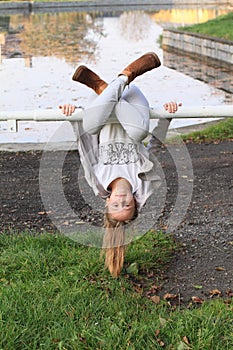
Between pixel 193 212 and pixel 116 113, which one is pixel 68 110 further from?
pixel 193 212

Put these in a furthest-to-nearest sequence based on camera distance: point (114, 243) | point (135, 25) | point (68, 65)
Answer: point (135, 25) < point (68, 65) < point (114, 243)

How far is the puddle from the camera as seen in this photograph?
39.9ft

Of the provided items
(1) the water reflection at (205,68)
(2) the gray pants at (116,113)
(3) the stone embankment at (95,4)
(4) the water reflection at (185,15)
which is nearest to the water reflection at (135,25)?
(4) the water reflection at (185,15)

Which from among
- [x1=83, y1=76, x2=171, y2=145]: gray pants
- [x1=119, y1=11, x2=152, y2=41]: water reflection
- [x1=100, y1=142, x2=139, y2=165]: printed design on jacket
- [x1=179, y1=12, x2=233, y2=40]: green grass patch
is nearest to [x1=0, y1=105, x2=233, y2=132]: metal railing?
[x1=83, y1=76, x2=171, y2=145]: gray pants

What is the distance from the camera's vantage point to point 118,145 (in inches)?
162

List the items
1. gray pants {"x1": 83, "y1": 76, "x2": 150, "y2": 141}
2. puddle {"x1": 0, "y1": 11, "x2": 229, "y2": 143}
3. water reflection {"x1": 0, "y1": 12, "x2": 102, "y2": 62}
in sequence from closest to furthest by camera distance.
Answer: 1. gray pants {"x1": 83, "y1": 76, "x2": 150, "y2": 141}
2. puddle {"x1": 0, "y1": 11, "x2": 229, "y2": 143}
3. water reflection {"x1": 0, "y1": 12, "x2": 102, "y2": 62}

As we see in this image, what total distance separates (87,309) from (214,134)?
5.37 metres

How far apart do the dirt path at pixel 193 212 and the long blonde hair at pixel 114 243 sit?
339 millimetres

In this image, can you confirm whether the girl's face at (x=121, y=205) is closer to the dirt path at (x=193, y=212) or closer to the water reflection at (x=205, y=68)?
the dirt path at (x=193, y=212)

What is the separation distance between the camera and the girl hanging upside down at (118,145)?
3.96m

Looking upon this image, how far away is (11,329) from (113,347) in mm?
555

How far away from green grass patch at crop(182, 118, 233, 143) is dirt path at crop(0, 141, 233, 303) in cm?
27

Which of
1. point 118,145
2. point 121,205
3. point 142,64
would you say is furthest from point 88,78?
point 121,205

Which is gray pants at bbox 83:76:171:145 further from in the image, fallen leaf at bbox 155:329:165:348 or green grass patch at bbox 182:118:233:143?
green grass patch at bbox 182:118:233:143
